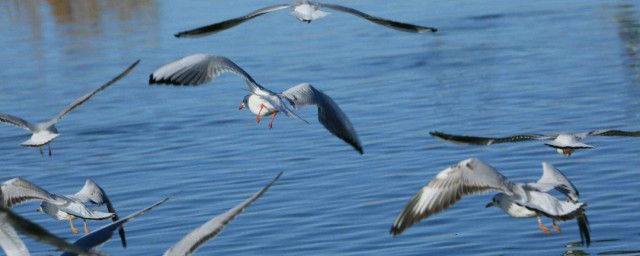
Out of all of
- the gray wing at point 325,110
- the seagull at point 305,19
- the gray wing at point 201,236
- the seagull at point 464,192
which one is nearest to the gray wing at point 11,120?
the seagull at point 305,19

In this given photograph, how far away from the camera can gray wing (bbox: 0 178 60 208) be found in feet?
38.6

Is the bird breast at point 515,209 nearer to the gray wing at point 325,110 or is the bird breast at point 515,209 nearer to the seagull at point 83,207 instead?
the gray wing at point 325,110

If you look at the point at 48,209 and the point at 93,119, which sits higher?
the point at 48,209

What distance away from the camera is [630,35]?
26.0m

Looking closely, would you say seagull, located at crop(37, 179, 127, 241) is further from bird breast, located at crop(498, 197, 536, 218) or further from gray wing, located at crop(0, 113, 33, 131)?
bird breast, located at crop(498, 197, 536, 218)

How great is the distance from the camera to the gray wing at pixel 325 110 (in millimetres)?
10945

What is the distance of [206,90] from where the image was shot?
75.9ft

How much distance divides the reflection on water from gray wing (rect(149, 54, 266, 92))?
10420mm

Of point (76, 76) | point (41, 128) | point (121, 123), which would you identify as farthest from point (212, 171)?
point (76, 76)

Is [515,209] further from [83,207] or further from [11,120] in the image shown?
[11,120]

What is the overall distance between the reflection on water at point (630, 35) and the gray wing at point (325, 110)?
1066 centimetres

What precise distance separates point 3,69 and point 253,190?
14.2m

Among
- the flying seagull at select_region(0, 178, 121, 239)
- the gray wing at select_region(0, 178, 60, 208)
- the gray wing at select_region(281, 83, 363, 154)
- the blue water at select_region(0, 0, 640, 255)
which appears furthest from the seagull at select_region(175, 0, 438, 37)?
the blue water at select_region(0, 0, 640, 255)

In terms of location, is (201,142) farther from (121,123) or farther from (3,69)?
(3,69)
